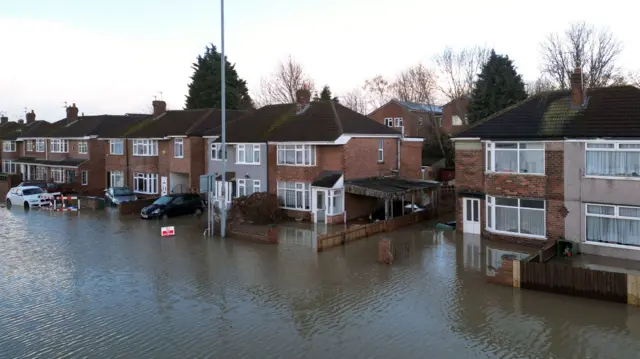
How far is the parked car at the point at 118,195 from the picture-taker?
36.4 metres

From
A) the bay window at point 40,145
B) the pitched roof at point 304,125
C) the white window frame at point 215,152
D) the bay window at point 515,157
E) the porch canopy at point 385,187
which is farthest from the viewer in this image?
the bay window at point 40,145

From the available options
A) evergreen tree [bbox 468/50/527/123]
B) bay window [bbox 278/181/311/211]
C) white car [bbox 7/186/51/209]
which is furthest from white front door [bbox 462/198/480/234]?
white car [bbox 7/186/51/209]

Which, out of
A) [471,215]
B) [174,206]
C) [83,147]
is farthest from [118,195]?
[471,215]

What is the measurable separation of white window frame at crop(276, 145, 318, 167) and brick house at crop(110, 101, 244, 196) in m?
8.27

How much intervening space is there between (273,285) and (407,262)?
5308 millimetres

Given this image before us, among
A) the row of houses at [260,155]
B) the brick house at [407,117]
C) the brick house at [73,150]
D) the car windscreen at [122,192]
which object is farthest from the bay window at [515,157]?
the brick house at [407,117]

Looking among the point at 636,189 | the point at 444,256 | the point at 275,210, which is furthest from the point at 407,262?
the point at 275,210

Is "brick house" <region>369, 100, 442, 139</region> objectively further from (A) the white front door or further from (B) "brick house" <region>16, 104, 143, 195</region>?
(A) the white front door

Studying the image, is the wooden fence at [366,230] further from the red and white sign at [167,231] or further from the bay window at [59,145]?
the bay window at [59,145]

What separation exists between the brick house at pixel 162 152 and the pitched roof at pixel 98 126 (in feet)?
5.39

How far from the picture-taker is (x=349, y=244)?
2173cm

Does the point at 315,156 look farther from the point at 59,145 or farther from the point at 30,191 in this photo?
the point at 59,145

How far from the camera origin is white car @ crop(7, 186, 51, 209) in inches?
1414

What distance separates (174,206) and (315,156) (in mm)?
9039
